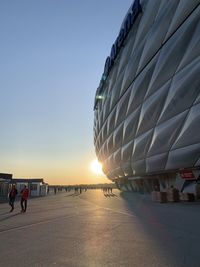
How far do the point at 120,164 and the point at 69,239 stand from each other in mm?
32197

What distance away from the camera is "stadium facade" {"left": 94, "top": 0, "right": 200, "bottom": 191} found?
19.5 metres

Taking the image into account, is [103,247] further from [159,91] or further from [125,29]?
[125,29]

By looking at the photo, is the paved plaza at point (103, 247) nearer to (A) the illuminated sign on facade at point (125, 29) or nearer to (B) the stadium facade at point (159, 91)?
(B) the stadium facade at point (159, 91)

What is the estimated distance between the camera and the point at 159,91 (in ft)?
79.2

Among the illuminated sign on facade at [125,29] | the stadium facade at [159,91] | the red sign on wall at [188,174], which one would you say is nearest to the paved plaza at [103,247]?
the stadium facade at [159,91]

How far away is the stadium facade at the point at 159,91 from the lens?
19547mm

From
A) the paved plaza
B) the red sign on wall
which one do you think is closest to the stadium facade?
the red sign on wall

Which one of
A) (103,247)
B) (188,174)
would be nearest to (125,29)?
(188,174)

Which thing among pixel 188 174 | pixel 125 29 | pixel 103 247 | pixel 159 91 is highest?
pixel 125 29

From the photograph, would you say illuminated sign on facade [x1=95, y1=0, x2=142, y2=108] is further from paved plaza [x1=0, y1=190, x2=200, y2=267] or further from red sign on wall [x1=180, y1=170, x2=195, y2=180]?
paved plaza [x1=0, y1=190, x2=200, y2=267]

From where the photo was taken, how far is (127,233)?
8.90 meters

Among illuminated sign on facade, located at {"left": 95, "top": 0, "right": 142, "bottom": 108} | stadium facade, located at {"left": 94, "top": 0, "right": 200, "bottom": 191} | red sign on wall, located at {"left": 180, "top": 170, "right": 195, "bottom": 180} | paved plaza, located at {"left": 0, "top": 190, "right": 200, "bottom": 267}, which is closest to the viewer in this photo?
paved plaza, located at {"left": 0, "top": 190, "right": 200, "bottom": 267}

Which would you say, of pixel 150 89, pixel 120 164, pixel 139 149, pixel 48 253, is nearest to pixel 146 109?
pixel 150 89

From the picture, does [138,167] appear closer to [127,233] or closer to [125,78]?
[125,78]
